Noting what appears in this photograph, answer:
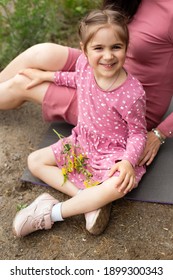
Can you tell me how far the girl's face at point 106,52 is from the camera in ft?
6.40

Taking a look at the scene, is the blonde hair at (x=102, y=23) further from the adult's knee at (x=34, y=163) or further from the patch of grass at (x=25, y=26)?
the patch of grass at (x=25, y=26)

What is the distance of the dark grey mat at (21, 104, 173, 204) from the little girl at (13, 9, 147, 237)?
9cm

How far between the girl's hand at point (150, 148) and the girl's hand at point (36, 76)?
24.3 inches

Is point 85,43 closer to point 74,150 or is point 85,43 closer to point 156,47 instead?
point 156,47

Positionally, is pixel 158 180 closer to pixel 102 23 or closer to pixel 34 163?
pixel 34 163

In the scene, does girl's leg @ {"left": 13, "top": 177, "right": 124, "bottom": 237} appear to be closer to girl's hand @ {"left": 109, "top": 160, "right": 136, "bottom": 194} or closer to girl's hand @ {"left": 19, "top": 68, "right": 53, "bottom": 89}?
girl's hand @ {"left": 109, "top": 160, "right": 136, "bottom": 194}

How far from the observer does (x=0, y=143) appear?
2.71m

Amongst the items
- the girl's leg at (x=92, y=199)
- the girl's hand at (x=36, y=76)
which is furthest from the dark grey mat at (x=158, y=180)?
the girl's hand at (x=36, y=76)

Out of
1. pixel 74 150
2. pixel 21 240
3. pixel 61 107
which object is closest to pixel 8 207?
pixel 21 240

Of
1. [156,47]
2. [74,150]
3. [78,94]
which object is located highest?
[156,47]

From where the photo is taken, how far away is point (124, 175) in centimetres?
205
